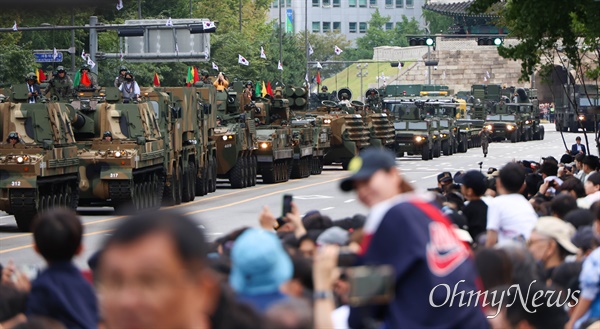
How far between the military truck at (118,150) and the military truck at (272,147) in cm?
903

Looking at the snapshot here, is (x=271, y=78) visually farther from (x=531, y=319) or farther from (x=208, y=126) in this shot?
(x=531, y=319)

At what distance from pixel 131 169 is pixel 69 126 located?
4.83ft

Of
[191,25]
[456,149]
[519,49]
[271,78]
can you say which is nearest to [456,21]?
[271,78]

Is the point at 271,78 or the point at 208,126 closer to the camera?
the point at 208,126

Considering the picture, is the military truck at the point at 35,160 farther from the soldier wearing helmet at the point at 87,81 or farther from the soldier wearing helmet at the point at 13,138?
the soldier wearing helmet at the point at 87,81

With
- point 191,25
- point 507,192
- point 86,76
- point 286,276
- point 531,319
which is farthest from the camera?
point 191,25

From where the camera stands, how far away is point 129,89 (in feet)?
101

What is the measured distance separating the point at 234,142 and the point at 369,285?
3236cm

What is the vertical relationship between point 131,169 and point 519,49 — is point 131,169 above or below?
below

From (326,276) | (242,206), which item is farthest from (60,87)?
(326,276)

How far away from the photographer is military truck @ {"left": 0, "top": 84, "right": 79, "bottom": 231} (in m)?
25.2

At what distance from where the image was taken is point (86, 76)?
32.7 metres

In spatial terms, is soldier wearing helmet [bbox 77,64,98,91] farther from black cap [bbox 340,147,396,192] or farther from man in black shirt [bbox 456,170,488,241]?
black cap [bbox 340,147,396,192]

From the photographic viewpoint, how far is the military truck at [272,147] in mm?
40094
